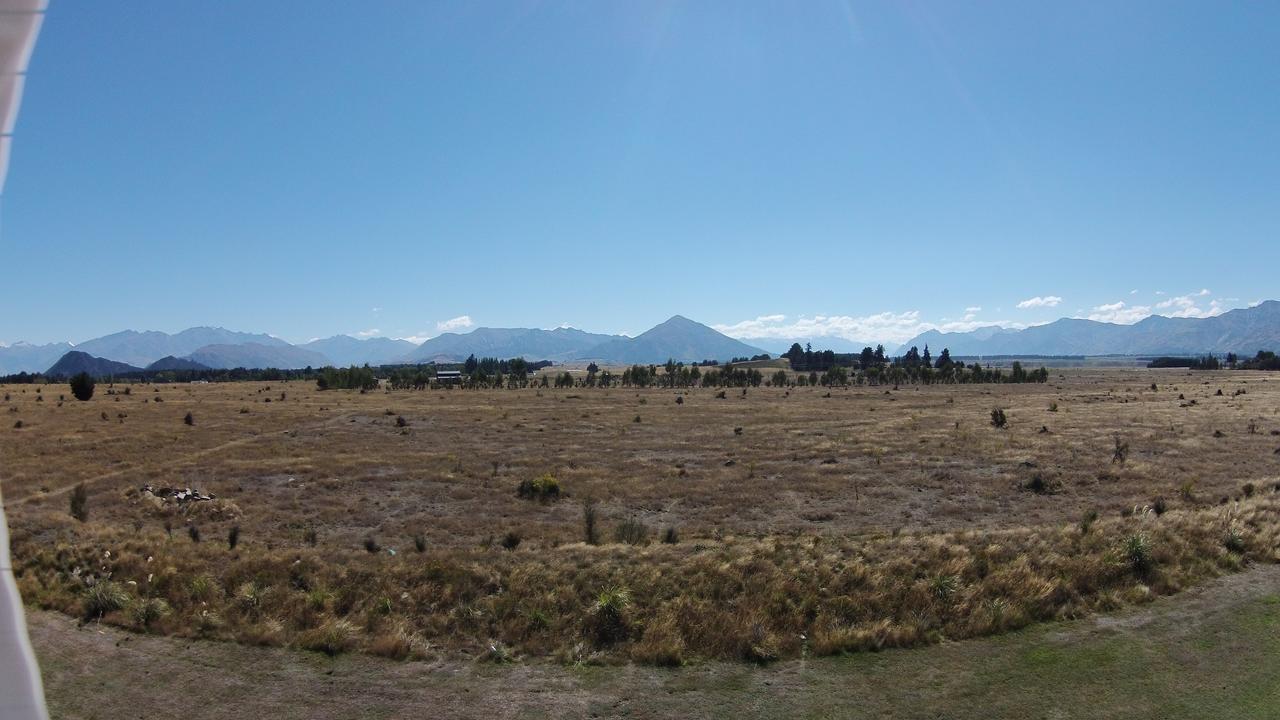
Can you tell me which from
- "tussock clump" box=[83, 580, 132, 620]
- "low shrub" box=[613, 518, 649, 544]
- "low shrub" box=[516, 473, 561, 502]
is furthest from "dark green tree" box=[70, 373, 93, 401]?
"low shrub" box=[613, 518, 649, 544]

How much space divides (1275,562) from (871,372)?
156m

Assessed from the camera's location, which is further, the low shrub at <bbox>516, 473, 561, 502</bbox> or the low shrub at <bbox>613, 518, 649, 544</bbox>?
the low shrub at <bbox>516, 473, 561, 502</bbox>

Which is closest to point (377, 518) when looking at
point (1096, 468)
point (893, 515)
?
point (893, 515)

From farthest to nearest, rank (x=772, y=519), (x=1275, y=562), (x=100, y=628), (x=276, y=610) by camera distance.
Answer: (x=772, y=519) < (x=1275, y=562) < (x=276, y=610) < (x=100, y=628)

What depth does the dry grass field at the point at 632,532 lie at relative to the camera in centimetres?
1284

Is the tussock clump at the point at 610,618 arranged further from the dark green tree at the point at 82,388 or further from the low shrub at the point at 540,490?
the dark green tree at the point at 82,388

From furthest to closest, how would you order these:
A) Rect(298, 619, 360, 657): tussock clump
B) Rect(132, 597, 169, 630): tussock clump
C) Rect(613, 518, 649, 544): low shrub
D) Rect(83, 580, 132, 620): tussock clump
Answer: Rect(613, 518, 649, 544): low shrub
Rect(83, 580, 132, 620): tussock clump
Rect(132, 597, 169, 630): tussock clump
Rect(298, 619, 360, 657): tussock clump

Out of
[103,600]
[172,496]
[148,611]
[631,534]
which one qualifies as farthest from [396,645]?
[172,496]

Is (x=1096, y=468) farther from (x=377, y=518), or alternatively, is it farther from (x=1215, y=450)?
(x=377, y=518)

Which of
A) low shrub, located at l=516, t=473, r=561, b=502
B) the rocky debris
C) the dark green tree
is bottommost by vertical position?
low shrub, located at l=516, t=473, r=561, b=502

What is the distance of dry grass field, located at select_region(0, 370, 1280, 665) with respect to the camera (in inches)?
506

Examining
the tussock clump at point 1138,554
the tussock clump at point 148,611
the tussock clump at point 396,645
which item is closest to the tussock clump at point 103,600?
the tussock clump at point 148,611

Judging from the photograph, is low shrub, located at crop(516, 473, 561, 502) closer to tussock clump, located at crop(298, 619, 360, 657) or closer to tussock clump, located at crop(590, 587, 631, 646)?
tussock clump, located at crop(590, 587, 631, 646)

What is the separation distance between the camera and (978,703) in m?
10.1
